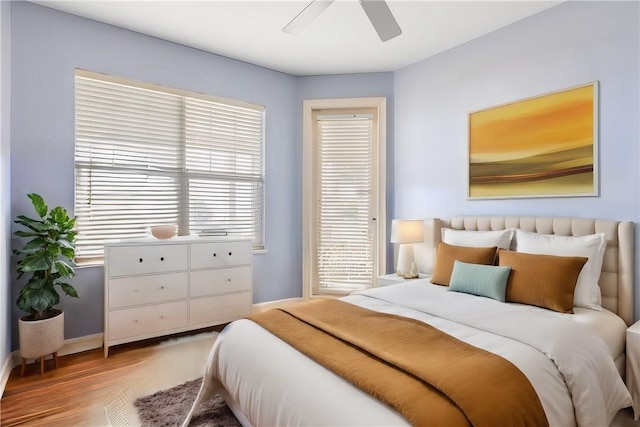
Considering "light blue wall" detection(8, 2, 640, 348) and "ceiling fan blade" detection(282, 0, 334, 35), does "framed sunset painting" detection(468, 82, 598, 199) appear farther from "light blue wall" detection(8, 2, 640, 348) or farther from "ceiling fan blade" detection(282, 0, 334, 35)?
"ceiling fan blade" detection(282, 0, 334, 35)

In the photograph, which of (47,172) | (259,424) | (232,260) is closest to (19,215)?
(47,172)

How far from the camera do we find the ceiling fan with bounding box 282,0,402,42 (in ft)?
6.48

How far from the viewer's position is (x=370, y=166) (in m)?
4.09

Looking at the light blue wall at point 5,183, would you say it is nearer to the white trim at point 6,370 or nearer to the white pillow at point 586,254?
the white trim at point 6,370

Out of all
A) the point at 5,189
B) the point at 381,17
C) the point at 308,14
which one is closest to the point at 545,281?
the point at 381,17

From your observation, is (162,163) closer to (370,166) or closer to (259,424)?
(370,166)

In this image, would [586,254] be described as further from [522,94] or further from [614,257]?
[522,94]

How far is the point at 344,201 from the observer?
13.5 ft

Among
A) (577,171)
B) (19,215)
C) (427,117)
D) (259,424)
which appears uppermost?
(427,117)

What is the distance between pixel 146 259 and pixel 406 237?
2354mm

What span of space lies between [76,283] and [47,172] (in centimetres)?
94

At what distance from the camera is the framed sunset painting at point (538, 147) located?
8.28 feet

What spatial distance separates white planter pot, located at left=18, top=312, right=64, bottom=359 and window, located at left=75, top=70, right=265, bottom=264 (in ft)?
2.17

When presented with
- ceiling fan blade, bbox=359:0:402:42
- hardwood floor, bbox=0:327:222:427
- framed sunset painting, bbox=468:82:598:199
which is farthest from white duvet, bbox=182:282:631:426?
ceiling fan blade, bbox=359:0:402:42
